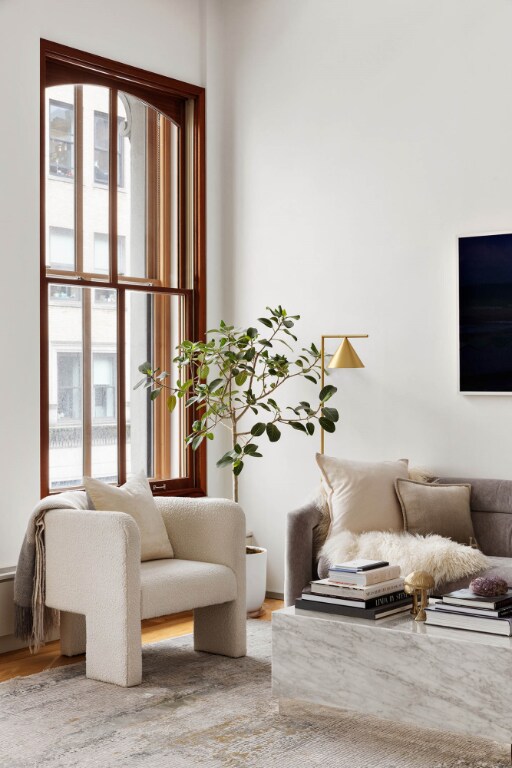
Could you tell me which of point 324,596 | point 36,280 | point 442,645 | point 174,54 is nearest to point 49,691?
point 324,596

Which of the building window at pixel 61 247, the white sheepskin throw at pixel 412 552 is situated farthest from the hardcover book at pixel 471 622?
the building window at pixel 61 247

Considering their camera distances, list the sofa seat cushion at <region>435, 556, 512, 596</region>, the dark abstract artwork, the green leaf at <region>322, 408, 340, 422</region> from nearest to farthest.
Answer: the sofa seat cushion at <region>435, 556, 512, 596</region> < the dark abstract artwork < the green leaf at <region>322, 408, 340, 422</region>

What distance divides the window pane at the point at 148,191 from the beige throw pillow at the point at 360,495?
Result: 1.58 metres

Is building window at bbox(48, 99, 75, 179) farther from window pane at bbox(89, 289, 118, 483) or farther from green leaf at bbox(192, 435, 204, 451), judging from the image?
green leaf at bbox(192, 435, 204, 451)

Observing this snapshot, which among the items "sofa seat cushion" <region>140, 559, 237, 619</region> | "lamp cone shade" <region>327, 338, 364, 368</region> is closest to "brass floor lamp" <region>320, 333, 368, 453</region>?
"lamp cone shade" <region>327, 338, 364, 368</region>

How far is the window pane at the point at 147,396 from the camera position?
523 cm

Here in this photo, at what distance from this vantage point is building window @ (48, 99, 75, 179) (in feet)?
15.8

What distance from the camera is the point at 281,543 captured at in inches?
215

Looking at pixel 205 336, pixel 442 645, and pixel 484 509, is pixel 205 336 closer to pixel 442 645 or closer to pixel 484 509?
pixel 484 509

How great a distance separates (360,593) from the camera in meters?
3.20

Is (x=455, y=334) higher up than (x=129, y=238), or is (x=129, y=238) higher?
(x=129, y=238)

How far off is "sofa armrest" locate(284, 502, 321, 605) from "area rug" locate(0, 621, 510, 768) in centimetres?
48

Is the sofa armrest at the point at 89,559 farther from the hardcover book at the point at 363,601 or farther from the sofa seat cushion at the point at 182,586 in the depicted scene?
the hardcover book at the point at 363,601

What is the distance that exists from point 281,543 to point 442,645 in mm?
2560
